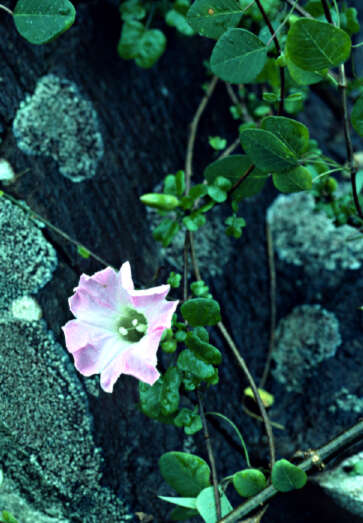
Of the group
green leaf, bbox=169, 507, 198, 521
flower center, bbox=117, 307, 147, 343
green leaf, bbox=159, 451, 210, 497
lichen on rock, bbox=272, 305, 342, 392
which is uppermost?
flower center, bbox=117, 307, 147, 343

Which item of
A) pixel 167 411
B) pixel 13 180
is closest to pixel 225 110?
pixel 13 180

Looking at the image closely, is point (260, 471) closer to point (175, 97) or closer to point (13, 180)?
point (13, 180)

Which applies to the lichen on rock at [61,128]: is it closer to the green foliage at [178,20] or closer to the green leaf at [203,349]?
the green foliage at [178,20]

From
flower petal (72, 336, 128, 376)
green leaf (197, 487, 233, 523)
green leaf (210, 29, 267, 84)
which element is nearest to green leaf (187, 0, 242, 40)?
green leaf (210, 29, 267, 84)

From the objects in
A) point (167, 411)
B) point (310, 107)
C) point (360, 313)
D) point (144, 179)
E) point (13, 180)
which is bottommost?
point (360, 313)

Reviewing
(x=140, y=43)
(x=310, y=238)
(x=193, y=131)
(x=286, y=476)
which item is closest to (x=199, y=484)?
(x=286, y=476)

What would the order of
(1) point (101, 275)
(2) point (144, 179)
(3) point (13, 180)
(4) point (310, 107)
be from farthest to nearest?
(4) point (310, 107)
(2) point (144, 179)
(3) point (13, 180)
(1) point (101, 275)

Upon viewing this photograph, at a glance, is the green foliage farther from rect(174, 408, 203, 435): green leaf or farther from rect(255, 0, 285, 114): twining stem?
rect(174, 408, 203, 435): green leaf
